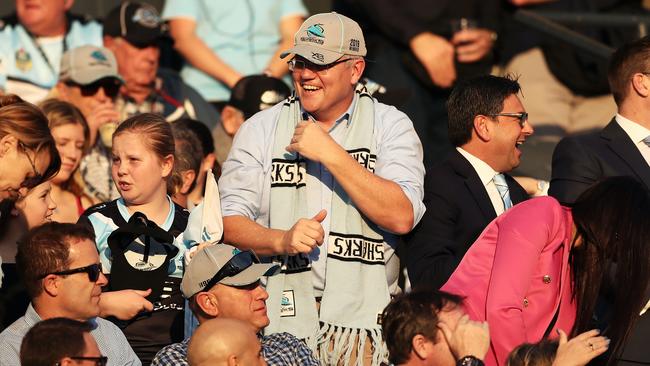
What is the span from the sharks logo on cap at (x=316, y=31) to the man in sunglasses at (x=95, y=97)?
Answer: 2.13 m

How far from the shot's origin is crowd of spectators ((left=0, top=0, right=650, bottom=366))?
529cm

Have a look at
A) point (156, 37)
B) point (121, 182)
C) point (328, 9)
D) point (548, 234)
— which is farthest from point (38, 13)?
point (548, 234)

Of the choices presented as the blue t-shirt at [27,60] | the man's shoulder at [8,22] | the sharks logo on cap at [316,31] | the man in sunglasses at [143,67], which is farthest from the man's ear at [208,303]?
the man's shoulder at [8,22]

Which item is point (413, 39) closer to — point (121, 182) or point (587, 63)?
point (587, 63)

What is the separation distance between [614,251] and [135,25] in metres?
4.29

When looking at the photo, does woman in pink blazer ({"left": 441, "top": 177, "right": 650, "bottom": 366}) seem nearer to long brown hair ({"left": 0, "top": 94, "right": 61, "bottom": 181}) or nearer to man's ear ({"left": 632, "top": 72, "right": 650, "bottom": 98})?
man's ear ({"left": 632, "top": 72, "right": 650, "bottom": 98})

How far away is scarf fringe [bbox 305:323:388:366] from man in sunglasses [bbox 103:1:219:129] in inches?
124

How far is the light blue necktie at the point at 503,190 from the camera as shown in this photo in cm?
618

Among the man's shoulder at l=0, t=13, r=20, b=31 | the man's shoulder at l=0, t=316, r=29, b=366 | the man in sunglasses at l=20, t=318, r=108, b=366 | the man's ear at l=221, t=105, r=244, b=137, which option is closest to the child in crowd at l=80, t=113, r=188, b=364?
the man's shoulder at l=0, t=316, r=29, b=366

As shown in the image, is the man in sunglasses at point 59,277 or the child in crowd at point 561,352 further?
the man in sunglasses at point 59,277

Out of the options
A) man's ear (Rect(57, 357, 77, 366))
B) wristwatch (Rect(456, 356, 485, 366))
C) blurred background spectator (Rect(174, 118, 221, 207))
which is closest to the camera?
man's ear (Rect(57, 357, 77, 366))

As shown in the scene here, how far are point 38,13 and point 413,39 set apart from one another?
236cm

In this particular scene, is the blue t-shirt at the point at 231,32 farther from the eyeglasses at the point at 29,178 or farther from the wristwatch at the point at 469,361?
the wristwatch at the point at 469,361

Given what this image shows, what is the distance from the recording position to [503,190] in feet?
20.4
